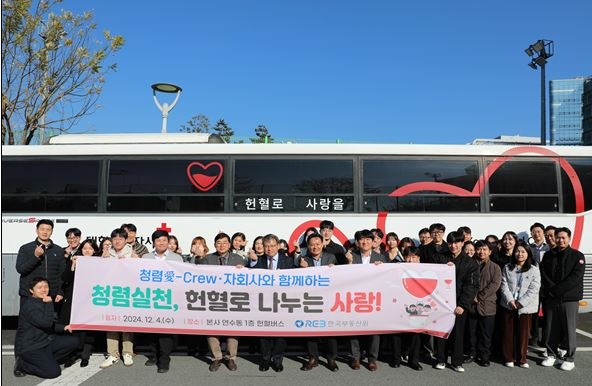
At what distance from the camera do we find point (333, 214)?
24.4 ft

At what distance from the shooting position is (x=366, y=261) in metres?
6.08

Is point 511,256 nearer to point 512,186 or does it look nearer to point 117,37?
point 512,186

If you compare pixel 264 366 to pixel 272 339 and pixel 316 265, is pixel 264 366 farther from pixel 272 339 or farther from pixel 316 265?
pixel 316 265

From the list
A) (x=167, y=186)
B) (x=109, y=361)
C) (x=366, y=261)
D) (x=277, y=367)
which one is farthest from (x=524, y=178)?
(x=109, y=361)

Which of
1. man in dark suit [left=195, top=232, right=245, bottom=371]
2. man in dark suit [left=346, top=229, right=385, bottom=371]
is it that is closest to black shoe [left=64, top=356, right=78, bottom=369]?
man in dark suit [left=195, top=232, right=245, bottom=371]

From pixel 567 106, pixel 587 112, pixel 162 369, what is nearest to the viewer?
pixel 162 369

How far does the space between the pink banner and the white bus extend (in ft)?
5.18

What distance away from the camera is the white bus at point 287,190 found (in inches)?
293

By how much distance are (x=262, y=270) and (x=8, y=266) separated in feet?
15.9

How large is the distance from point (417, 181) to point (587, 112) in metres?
82.6

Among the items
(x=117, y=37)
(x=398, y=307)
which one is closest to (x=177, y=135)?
(x=398, y=307)

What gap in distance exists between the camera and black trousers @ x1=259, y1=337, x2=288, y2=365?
227 inches

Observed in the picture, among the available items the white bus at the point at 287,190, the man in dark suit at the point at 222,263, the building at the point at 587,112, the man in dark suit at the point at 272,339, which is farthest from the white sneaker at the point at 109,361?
the building at the point at 587,112

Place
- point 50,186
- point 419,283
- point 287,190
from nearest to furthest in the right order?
point 419,283 < point 287,190 < point 50,186
